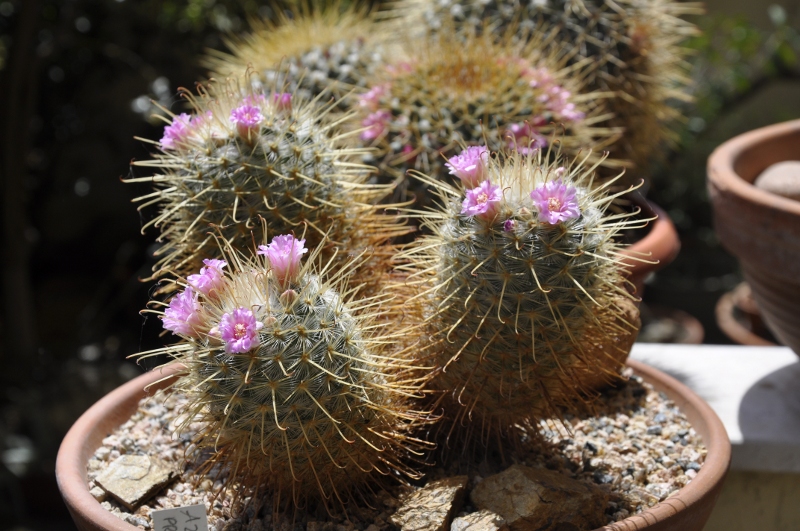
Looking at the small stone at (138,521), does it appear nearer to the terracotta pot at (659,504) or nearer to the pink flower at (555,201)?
the terracotta pot at (659,504)

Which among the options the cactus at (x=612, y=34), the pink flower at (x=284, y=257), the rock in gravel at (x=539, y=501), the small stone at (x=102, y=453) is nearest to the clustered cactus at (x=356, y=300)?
the pink flower at (x=284, y=257)

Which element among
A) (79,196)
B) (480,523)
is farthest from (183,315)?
(79,196)

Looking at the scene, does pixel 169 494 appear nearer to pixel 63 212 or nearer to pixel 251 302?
pixel 251 302

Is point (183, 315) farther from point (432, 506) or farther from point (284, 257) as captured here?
point (432, 506)

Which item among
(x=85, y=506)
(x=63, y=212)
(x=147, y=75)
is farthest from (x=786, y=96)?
(x=85, y=506)

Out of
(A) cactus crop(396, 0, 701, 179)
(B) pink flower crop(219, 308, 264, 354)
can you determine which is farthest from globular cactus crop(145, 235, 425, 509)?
(A) cactus crop(396, 0, 701, 179)

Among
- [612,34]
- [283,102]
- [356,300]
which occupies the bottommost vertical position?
[356,300]
